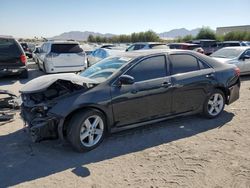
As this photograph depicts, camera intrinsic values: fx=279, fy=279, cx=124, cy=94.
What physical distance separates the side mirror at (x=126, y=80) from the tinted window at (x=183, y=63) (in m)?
1.11

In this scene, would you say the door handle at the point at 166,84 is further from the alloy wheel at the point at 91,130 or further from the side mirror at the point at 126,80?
the alloy wheel at the point at 91,130

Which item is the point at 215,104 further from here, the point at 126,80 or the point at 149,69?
the point at 126,80

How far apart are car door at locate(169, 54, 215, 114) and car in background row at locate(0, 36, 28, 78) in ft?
26.7

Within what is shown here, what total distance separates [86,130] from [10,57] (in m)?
8.36

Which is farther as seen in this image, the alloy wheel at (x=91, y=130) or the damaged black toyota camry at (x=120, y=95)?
the alloy wheel at (x=91, y=130)

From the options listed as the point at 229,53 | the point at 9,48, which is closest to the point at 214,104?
the point at 229,53

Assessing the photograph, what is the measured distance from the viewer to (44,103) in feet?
14.5

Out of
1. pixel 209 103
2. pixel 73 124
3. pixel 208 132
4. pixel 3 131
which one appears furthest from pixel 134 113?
pixel 3 131

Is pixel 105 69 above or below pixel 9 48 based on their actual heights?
below

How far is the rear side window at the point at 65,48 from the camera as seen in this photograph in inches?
507

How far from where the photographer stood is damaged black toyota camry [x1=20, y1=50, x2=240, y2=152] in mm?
4359

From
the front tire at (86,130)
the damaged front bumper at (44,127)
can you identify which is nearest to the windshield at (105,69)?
the front tire at (86,130)

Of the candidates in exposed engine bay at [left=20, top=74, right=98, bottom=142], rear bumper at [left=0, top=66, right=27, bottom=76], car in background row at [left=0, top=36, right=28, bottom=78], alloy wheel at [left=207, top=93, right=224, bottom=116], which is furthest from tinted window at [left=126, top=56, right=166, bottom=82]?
rear bumper at [left=0, top=66, right=27, bottom=76]

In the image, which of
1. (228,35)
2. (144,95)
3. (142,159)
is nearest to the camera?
(142,159)
